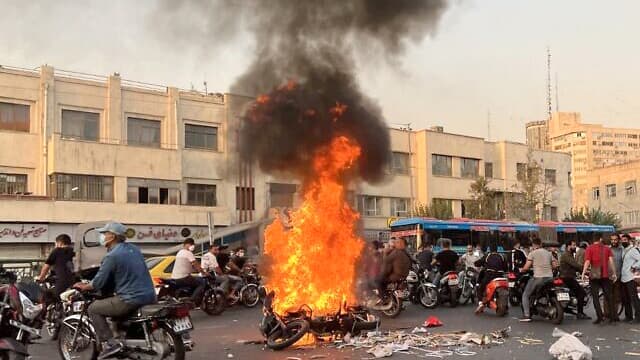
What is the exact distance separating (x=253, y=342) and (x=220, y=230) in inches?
988

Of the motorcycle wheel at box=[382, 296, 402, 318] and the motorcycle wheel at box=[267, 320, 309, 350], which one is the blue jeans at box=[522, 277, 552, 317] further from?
the motorcycle wheel at box=[267, 320, 309, 350]

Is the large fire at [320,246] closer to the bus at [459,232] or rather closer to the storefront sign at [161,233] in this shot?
the bus at [459,232]

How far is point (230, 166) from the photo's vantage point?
15367mm

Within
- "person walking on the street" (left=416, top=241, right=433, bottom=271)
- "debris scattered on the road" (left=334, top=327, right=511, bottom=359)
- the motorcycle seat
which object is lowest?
"debris scattered on the road" (left=334, top=327, right=511, bottom=359)

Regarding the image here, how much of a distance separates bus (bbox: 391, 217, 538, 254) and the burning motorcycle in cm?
1706

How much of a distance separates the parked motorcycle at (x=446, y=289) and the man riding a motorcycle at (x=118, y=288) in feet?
30.3

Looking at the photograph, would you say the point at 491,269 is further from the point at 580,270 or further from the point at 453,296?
the point at 580,270

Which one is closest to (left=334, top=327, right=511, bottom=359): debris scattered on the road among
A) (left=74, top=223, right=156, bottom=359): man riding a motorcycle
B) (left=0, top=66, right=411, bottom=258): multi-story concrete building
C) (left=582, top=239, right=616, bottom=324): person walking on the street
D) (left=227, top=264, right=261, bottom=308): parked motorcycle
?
(left=582, top=239, right=616, bottom=324): person walking on the street

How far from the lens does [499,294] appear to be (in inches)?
524

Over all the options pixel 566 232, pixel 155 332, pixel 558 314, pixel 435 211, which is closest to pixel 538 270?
pixel 558 314

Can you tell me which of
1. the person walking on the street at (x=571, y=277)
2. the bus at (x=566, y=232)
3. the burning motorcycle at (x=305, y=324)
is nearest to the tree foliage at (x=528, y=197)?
the bus at (x=566, y=232)

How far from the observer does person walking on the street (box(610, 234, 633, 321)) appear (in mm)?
11750

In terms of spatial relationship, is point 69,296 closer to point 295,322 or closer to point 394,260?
point 295,322

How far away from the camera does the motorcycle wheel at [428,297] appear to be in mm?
15055
